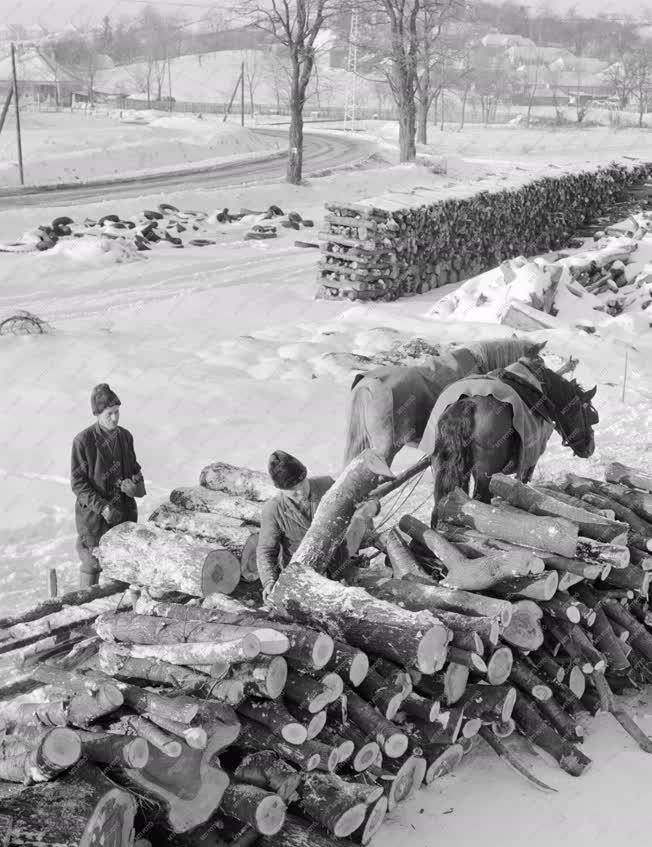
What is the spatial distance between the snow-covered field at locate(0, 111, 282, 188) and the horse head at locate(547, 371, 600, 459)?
28205 mm

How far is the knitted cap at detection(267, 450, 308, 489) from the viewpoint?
503 cm

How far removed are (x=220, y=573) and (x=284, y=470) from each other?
808mm

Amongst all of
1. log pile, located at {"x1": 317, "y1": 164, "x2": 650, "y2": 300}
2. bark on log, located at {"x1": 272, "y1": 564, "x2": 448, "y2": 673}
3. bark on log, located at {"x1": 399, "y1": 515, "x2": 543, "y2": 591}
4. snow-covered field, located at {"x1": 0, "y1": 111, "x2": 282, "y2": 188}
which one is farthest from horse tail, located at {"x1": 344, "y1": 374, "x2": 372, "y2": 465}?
snow-covered field, located at {"x1": 0, "y1": 111, "x2": 282, "y2": 188}

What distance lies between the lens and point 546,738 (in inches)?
178

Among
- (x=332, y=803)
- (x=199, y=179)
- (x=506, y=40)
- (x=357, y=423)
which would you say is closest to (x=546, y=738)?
(x=332, y=803)

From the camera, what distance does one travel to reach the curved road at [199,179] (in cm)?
2741

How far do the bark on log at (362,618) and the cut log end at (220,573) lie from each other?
0.83 metres

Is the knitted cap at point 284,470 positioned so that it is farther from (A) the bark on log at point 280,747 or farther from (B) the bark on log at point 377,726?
(A) the bark on log at point 280,747

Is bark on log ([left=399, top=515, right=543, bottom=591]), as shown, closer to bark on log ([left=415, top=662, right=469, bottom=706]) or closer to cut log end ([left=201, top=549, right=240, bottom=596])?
bark on log ([left=415, top=662, right=469, bottom=706])

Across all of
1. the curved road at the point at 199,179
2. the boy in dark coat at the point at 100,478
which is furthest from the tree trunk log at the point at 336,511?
the curved road at the point at 199,179

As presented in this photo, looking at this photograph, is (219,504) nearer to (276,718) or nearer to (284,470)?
(284,470)

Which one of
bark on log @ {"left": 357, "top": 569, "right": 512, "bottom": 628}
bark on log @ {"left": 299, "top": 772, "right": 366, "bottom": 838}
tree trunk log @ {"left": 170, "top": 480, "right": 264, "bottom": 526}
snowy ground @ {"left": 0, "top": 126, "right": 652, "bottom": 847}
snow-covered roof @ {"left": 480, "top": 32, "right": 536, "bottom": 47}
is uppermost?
snow-covered roof @ {"left": 480, "top": 32, "right": 536, "bottom": 47}

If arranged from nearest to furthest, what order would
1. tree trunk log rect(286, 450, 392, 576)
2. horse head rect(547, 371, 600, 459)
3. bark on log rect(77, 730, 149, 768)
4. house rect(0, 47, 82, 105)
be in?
1. bark on log rect(77, 730, 149, 768)
2. tree trunk log rect(286, 450, 392, 576)
3. horse head rect(547, 371, 600, 459)
4. house rect(0, 47, 82, 105)

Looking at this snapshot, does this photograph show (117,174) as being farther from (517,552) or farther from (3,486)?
(517,552)
